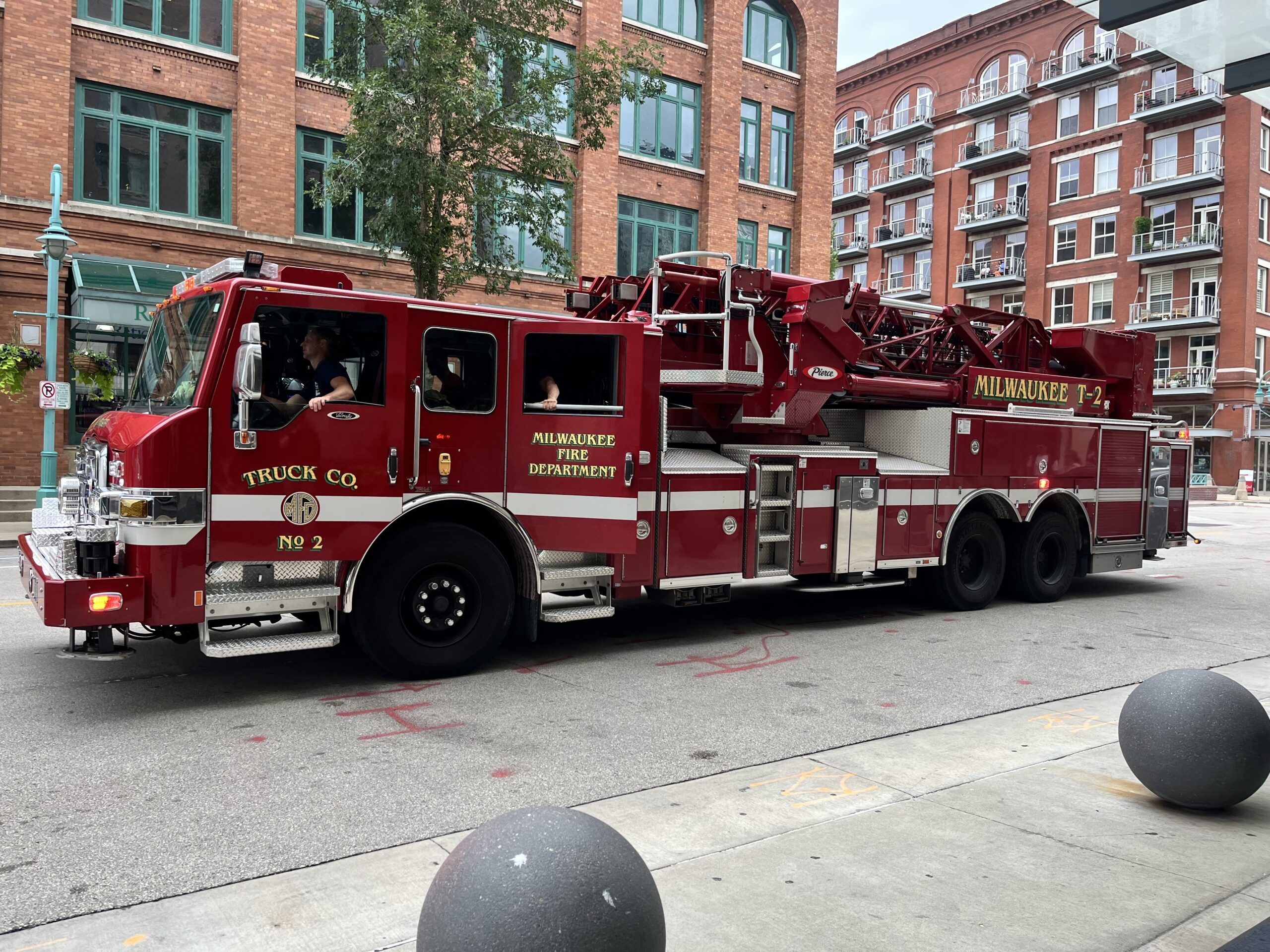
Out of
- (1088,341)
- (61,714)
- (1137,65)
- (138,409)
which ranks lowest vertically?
(61,714)

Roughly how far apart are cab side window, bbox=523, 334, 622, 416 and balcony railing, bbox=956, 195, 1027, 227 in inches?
2054

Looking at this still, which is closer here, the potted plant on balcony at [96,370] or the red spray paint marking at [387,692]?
the red spray paint marking at [387,692]

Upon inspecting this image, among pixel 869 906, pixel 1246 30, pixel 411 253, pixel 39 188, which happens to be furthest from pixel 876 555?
pixel 39 188

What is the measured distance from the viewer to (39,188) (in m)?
18.8

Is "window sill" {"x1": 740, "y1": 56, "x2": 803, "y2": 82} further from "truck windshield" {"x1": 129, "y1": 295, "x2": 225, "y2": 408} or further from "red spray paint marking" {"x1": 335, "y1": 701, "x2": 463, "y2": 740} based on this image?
"red spray paint marking" {"x1": 335, "y1": 701, "x2": 463, "y2": 740}

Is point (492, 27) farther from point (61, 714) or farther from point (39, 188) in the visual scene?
point (61, 714)

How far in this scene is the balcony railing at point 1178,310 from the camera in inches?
1866

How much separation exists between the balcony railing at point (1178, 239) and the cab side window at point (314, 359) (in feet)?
163

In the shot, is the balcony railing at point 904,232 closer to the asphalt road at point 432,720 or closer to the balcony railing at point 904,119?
the balcony railing at point 904,119

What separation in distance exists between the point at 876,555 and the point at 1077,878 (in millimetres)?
6243

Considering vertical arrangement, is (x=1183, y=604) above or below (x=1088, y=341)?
below

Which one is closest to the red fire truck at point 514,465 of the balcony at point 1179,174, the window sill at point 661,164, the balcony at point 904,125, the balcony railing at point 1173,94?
the window sill at point 661,164

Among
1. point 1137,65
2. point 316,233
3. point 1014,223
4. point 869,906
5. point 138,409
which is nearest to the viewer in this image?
point 869,906

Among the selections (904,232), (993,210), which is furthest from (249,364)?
(904,232)
